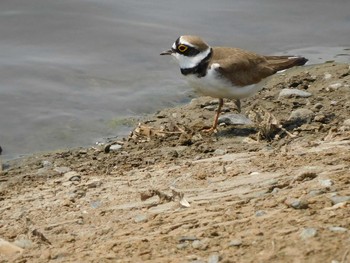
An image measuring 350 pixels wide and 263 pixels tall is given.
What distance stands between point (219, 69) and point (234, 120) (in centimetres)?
65

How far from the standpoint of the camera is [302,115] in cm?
938

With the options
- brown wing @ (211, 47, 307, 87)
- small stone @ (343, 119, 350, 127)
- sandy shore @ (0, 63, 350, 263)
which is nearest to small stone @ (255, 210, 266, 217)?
sandy shore @ (0, 63, 350, 263)

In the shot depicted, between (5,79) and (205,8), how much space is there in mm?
4267

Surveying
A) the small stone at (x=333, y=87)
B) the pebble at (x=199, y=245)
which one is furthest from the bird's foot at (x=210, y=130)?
the pebble at (x=199, y=245)

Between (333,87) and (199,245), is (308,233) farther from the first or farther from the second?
(333,87)

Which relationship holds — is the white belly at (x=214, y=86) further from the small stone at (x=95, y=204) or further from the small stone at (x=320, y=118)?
the small stone at (x=95, y=204)

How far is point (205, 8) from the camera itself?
1483 centimetres

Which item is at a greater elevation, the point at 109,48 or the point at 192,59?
the point at 192,59

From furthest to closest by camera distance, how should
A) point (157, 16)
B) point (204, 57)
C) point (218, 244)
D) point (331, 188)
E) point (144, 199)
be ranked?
point (157, 16)
point (204, 57)
point (144, 199)
point (331, 188)
point (218, 244)

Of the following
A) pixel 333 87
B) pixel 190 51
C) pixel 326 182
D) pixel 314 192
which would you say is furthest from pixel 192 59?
pixel 314 192

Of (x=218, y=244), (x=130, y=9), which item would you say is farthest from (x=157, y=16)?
(x=218, y=244)

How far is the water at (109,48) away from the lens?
10977 mm

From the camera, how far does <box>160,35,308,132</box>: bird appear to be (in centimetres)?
957

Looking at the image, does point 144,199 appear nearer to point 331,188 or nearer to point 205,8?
point 331,188
